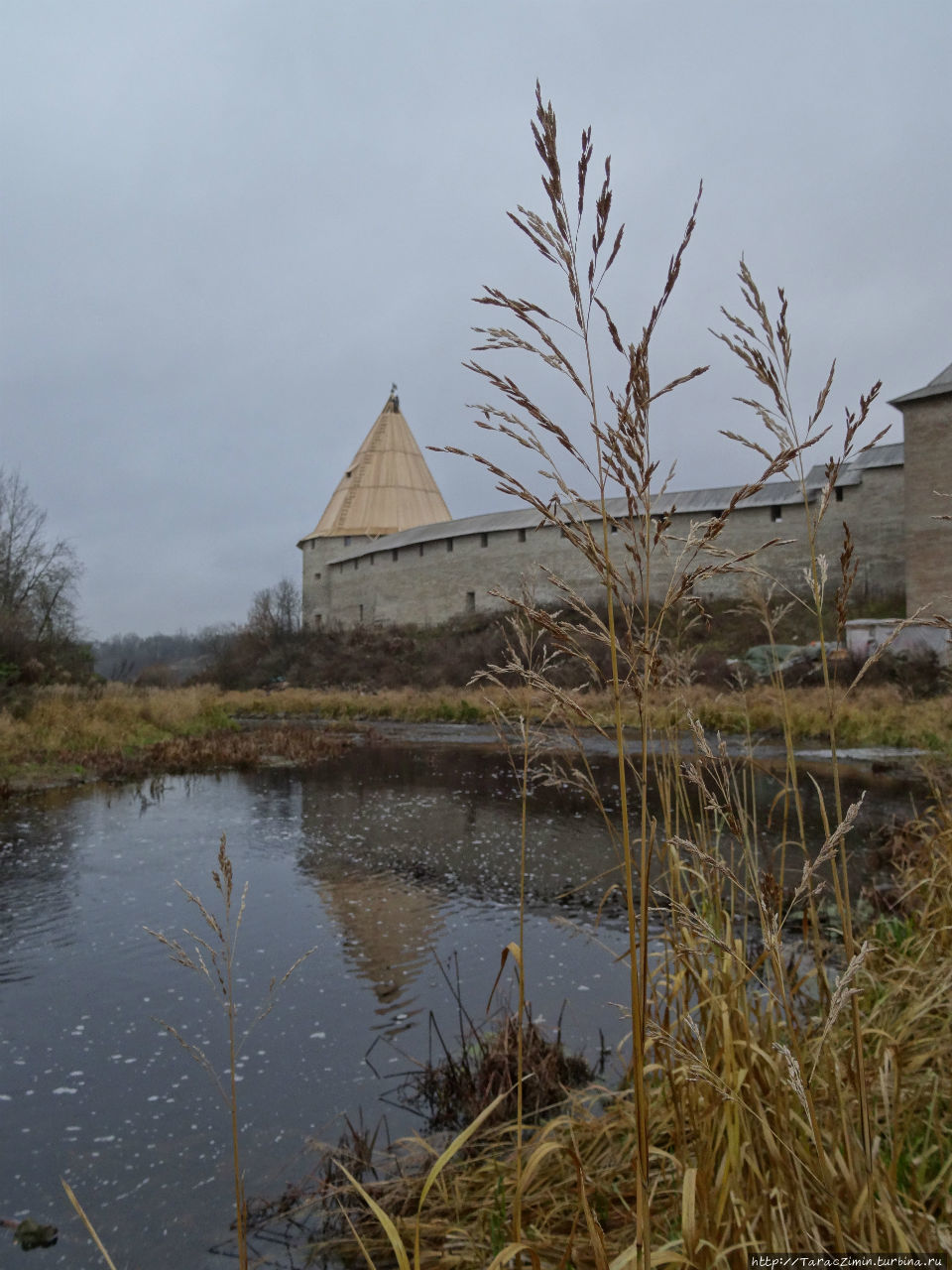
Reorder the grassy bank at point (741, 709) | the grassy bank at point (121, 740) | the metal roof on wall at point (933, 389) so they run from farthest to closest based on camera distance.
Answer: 1. the metal roof on wall at point (933, 389)
2. the grassy bank at point (741, 709)
3. the grassy bank at point (121, 740)

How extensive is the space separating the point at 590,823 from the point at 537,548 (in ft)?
60.2

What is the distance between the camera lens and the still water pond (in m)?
1.97

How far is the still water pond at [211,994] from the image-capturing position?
1.97 metres

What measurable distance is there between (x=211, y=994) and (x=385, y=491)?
94.3 feet

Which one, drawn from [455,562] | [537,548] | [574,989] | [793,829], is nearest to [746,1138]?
[574,989]

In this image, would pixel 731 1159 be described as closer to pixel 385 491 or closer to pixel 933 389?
pixel 933 389

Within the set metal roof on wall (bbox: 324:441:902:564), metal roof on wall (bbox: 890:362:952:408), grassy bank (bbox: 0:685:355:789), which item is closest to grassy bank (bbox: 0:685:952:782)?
grassy bank (bbox: 0:685:355:789)

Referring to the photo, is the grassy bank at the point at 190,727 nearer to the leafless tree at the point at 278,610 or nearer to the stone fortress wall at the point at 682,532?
the stone fortress wall at the point at 682,532

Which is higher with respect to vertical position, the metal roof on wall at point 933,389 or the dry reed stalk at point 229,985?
the metal roof on wall at point 933,389

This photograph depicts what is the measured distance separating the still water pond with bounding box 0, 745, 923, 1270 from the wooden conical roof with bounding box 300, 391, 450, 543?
24.7 metres

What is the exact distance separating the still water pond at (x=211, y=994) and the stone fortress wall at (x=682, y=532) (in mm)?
8899

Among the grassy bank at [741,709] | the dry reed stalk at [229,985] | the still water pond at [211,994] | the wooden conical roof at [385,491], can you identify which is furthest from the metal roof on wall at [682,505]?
the dry reed stalk at [229,985]

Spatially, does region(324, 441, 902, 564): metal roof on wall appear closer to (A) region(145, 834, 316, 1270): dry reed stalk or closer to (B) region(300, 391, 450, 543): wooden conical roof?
(B) region(300, 391, 450, 543): wooden conical roof

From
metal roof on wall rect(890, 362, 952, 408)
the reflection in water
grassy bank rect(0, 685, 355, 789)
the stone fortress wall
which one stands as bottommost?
the reflection in water
